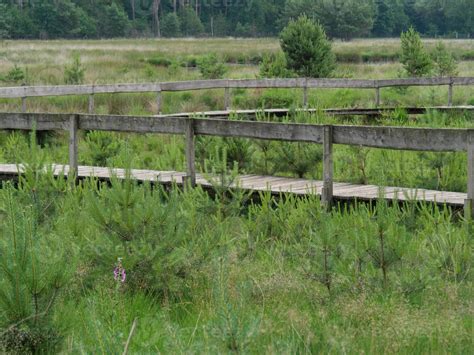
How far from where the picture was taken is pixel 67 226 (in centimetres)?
724

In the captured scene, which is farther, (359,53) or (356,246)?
(359,53)

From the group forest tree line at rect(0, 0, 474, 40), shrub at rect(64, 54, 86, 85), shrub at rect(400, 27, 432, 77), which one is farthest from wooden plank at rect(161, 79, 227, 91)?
forest tree line at rect(0, 0, 474, 40)

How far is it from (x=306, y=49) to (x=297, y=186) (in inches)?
752

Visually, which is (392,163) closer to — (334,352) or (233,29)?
(334,352)

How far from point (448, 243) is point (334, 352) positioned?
1.89 metres

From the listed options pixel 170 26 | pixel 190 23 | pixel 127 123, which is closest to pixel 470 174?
pixel 127 123

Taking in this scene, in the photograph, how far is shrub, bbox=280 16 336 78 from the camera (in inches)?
1120

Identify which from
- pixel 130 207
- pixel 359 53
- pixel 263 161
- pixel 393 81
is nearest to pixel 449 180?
pixel 263 161

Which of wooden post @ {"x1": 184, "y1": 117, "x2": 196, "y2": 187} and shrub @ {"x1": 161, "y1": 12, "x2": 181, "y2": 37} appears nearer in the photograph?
wooden post @ {"x1": 184, "y1": 117, "x2": 196, "y2": 187}

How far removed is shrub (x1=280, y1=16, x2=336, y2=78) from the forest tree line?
230 feet

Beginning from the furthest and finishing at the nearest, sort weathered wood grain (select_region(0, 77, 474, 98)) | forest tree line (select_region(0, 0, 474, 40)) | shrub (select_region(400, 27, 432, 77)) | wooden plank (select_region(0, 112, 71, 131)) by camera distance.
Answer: forest tree line (select_region(0, 0, 474, 40))
shrub (select_region(400, 27, 432, 77))
weathered wood grain (select_region(0, 77, 474, 98))
wooden plank (select_region(0, 112, 71, 131))

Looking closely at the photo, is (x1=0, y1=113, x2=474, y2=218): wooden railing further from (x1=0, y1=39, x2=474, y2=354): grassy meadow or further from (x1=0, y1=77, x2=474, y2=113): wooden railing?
(x1=0, y1=77, x2=474, y2=113): wooden railing

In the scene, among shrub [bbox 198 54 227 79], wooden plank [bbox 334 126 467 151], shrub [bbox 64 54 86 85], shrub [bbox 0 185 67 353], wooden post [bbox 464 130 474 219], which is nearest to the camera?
shrub [bbox 0 185 67 353]

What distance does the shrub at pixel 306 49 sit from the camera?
28.5 m
